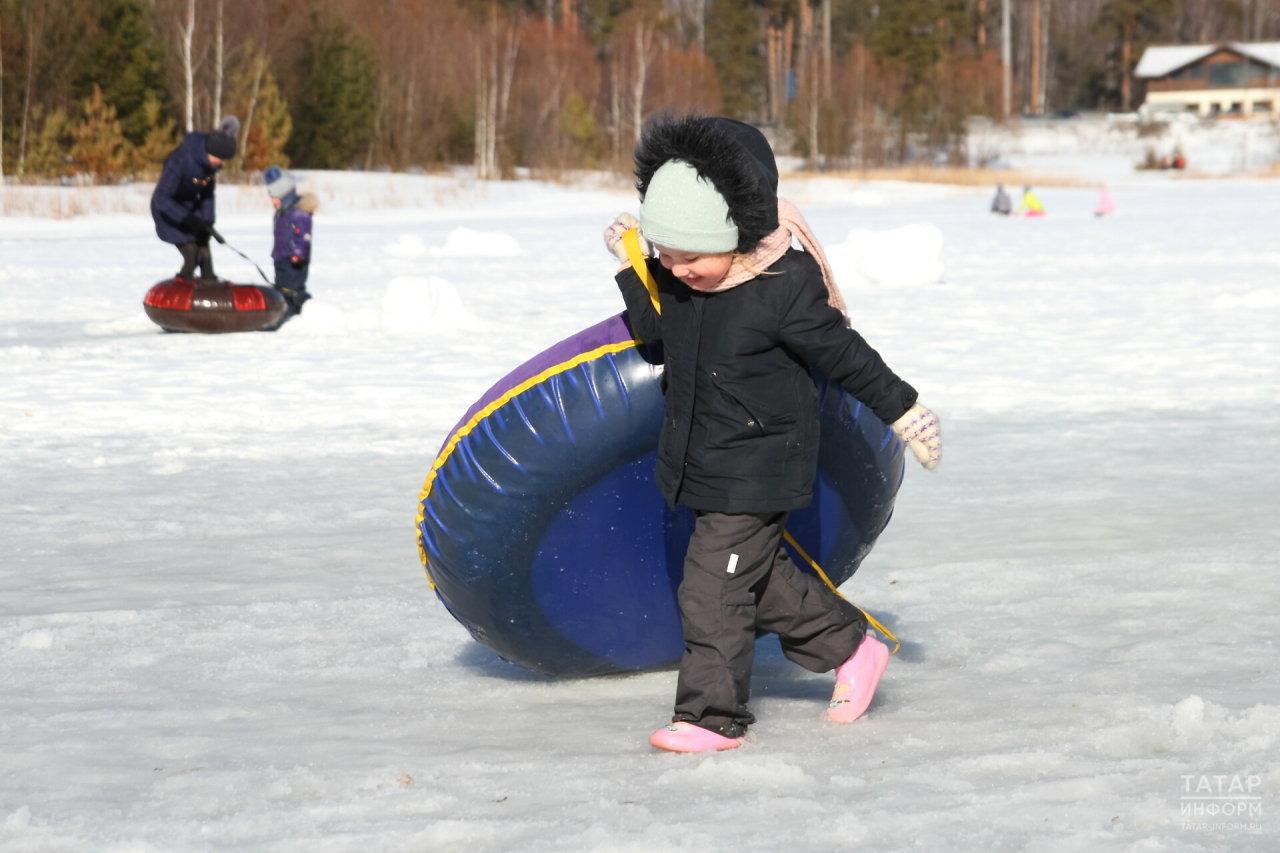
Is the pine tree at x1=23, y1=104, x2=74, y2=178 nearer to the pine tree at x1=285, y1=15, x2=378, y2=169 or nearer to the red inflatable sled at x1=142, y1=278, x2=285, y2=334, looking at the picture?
the pine tree at x1=285, y1=15, x2=378, y2=169

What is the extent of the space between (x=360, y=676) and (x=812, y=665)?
114 cm

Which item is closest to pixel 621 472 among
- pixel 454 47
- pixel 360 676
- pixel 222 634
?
pixel 360 676

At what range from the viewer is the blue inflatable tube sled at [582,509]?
3.02 metres

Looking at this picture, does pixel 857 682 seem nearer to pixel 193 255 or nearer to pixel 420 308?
pixel 420 308

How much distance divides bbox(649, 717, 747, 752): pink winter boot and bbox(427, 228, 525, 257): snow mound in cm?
1551

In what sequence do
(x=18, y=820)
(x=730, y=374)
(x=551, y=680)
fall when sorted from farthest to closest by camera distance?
(x=551, y=680) < (x=730, y=374) < (x=18, y=820)

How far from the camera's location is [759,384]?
286cm

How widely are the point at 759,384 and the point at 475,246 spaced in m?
15.9

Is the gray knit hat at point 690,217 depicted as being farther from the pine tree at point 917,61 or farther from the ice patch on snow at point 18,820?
the pine tree at point 917,61

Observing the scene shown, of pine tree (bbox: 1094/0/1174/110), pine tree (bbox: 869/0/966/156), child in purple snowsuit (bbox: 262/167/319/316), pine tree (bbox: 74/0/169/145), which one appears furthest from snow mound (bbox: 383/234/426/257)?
pine tree (bbox: 1094/0/1174/110)

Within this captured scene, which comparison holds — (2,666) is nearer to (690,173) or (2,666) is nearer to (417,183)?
(690,173)

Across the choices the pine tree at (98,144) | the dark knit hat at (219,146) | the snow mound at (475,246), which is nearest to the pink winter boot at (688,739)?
the dark knit hat at (219,146)

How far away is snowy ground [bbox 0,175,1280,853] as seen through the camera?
8.33 ft

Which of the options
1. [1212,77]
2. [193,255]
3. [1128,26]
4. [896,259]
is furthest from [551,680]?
[1128,26]
